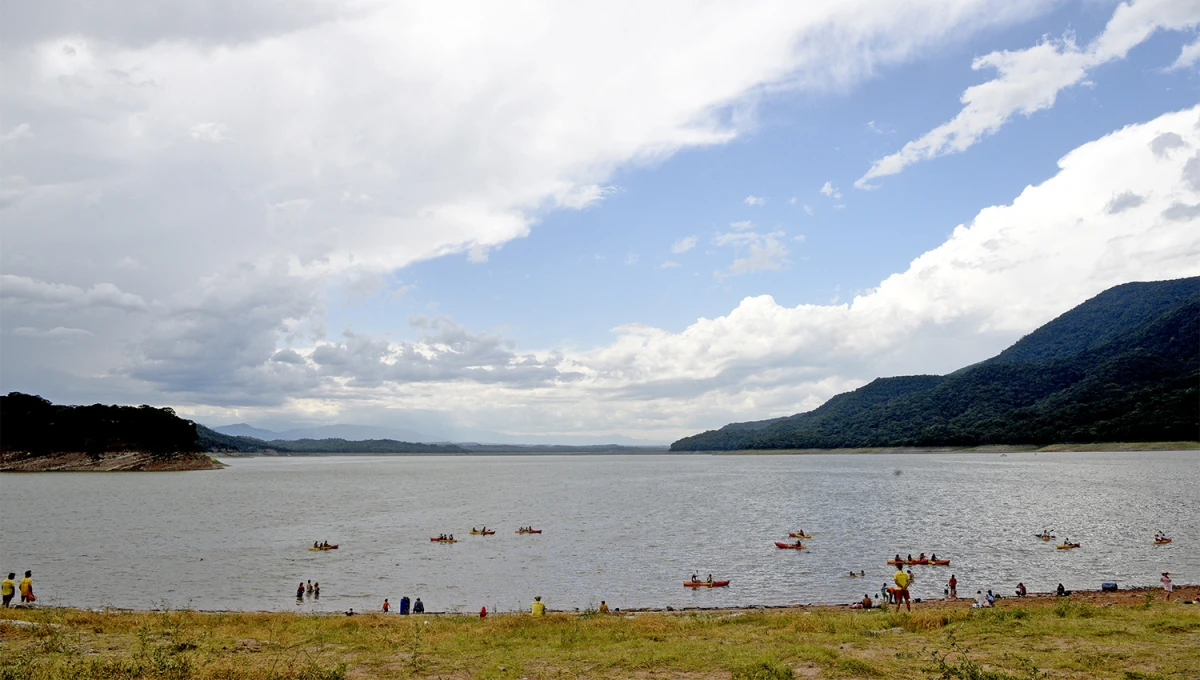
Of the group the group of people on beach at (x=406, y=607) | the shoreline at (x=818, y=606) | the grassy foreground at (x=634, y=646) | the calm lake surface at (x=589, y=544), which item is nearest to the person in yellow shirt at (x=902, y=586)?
the shoreline at (x=818, y=606)

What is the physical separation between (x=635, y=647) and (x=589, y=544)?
4588 cm

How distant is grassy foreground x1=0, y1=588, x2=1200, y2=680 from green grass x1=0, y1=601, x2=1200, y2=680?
71 millimetres

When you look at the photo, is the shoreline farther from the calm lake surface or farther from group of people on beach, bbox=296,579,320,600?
group of people on beach, bbox=296,579,320,600

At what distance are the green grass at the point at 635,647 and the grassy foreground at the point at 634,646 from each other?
0.23 feet

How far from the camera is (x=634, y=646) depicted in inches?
931

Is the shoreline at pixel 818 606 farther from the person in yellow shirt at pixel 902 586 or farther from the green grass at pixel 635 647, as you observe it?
the green grass at pixel 635 647

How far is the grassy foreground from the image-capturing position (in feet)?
Result: 62.6

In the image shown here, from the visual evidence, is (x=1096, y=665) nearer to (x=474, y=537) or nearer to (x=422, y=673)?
(x=422, y=673)

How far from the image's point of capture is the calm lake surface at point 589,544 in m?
47.2

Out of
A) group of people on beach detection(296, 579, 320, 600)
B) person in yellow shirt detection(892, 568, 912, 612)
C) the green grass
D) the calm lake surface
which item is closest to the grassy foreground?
the green grass

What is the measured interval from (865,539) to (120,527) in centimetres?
8525

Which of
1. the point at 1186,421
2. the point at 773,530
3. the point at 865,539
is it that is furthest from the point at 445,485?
the point at 1186,421

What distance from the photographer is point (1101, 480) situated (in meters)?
128

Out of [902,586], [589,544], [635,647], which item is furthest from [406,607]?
[589,544]
